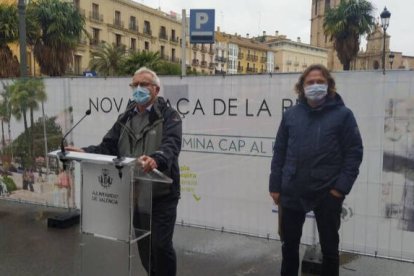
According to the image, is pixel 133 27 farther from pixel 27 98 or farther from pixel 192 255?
pixel 192 255

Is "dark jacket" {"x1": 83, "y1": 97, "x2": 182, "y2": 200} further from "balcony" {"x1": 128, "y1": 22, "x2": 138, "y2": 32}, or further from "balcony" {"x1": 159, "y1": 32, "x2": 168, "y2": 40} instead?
"balcony" {"x1": 159, "y1": 32, "x2": 168, "y2": 40}

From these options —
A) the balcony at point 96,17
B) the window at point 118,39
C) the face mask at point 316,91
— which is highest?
the balcony at point 96,17

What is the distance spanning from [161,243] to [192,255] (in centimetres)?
162

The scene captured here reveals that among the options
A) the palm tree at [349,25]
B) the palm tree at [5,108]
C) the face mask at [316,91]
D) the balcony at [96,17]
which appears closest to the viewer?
the face mask at [316,91]

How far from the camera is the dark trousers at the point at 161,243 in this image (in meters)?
3.14

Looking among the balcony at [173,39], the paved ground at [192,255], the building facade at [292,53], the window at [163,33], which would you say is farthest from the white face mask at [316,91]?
the building facade at [292,53]

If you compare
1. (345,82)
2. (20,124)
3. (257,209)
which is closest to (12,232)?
(20,124)

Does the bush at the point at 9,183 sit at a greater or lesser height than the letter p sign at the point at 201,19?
→ lesser

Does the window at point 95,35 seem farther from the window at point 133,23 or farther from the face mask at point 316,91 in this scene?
the face mask at point 316,91

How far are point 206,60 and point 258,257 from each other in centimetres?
8900

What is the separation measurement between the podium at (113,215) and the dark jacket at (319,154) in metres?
1.05

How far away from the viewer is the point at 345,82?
4.34 m

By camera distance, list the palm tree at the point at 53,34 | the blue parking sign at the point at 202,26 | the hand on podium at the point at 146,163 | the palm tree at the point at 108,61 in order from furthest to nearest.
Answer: the palm tree at the point at 108,61 < the palm tree at the point at 53,34 < the blue parking sign at the point at 202,26 < the hand on podium at the point at 146,163

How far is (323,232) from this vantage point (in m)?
3.45
